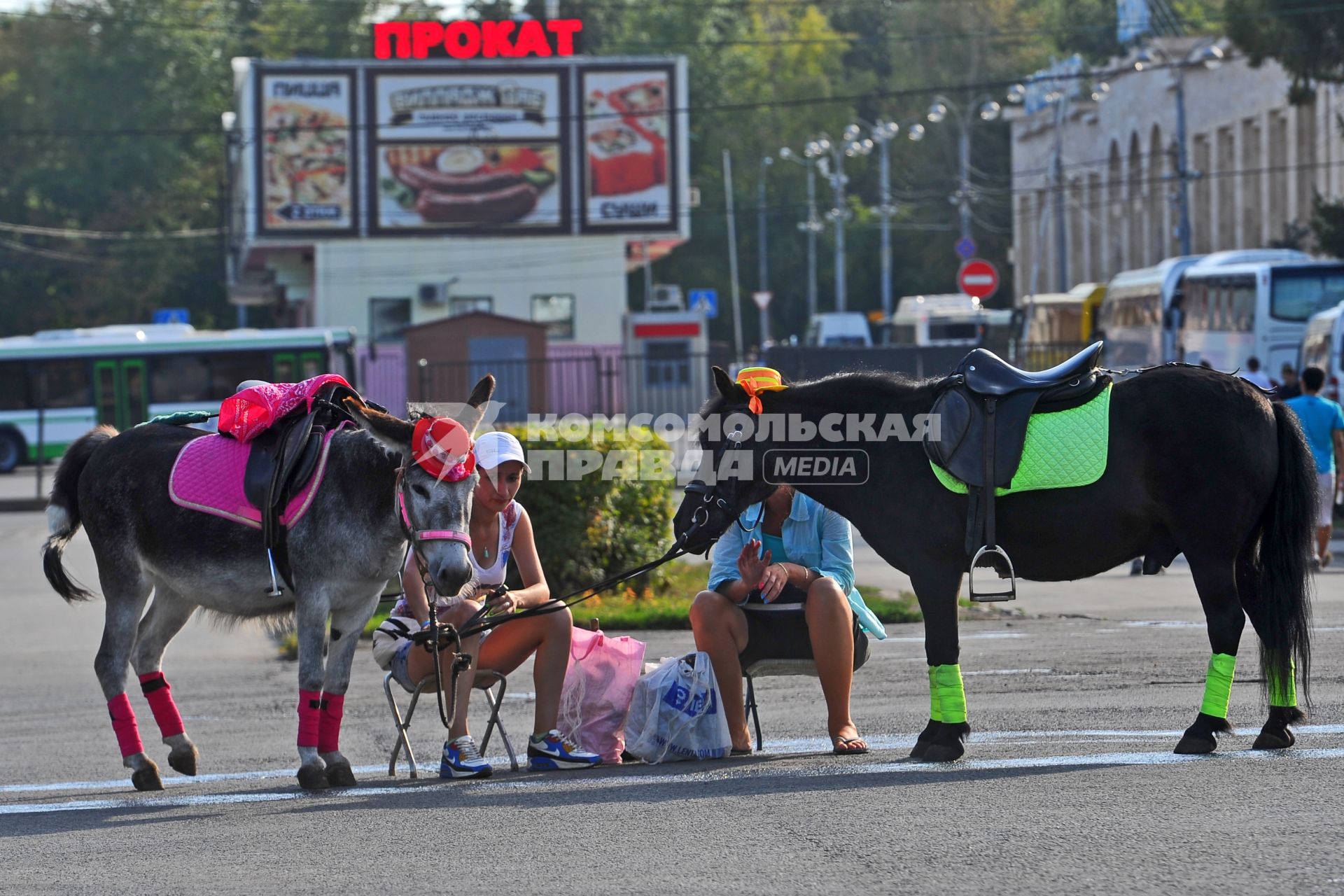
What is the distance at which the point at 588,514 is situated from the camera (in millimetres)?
14492

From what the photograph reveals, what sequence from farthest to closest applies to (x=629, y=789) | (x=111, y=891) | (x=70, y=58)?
1. (x=70, y=58)
2. (x=629, y=789)
3. (x=111, y=891)

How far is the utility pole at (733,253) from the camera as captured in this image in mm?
77688

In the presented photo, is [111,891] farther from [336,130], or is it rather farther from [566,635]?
[336,130]

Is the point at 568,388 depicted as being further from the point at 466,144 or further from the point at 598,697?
the point at 598,697

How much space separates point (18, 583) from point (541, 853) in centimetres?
1435

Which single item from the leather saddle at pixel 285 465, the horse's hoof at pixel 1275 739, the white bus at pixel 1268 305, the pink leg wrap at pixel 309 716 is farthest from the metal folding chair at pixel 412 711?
the white bus at pixel 1268 305

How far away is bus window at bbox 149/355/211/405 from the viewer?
38.8 meters

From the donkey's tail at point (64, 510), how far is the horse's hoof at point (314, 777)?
1564 mm

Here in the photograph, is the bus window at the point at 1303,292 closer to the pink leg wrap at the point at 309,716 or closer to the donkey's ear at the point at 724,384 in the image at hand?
the donkey's ear at the point at 724,384

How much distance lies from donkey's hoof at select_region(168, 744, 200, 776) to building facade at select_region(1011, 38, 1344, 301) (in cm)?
2844

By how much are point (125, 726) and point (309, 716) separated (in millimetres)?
957

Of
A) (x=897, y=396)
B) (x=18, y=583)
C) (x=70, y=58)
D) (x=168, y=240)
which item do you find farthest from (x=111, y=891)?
(x=70, y=58)

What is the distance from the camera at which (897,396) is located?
305 inches

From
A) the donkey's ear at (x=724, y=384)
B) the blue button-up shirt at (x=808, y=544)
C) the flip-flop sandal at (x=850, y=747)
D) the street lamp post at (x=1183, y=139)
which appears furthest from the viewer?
the street lamp post at (x=1183, y=139)
